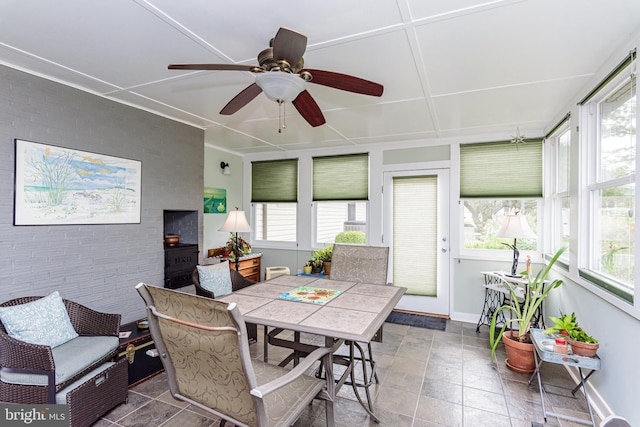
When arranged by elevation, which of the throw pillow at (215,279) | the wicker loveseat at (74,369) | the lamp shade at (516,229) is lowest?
the wicker loveseat at (74,369)

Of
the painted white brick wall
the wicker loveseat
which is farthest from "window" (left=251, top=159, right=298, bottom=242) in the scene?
the wicker loveseat

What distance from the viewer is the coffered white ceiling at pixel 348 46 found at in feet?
5.41

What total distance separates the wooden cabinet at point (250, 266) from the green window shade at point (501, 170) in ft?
10.8

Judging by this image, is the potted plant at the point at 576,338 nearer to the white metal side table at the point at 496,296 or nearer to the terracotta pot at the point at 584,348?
the terracotta pot at the point at 584,348

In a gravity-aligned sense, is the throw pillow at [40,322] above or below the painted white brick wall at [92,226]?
below

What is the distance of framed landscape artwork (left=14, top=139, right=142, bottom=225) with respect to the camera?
2.39m

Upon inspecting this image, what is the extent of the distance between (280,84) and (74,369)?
2.16 m

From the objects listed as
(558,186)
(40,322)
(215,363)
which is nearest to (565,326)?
(558,186)

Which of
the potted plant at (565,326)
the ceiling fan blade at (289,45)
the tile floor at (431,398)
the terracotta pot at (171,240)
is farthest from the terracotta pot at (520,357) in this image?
the terracotta pot at (171,240)

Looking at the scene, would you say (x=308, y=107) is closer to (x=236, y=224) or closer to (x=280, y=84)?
(x=280, y=84)

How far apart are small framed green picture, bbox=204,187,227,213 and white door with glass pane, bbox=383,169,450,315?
101 inches

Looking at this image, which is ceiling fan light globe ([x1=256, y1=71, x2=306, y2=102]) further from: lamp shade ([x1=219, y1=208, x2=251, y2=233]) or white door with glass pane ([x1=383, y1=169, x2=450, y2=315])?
white door with glass pane ([x1=383, y1=169, x2=450, y2=315])

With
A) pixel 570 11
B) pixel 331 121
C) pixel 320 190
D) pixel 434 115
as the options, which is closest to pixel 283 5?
pixel 570 11

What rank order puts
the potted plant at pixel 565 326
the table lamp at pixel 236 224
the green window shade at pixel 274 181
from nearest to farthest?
the potted plant at pixel 565 326
the table lamp at pixel 236 224
the green window shade at pixel 274 181
